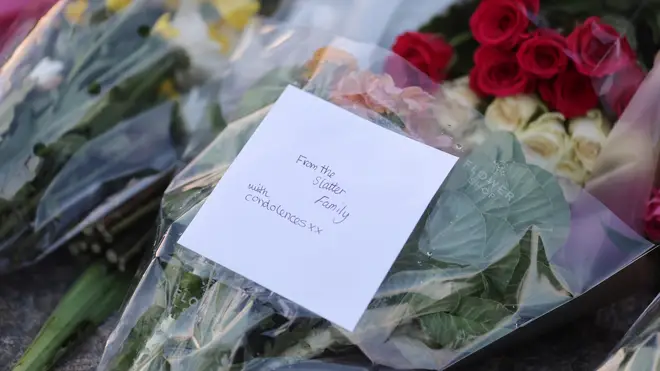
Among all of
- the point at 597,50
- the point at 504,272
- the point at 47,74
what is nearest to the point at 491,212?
the point at 504,272

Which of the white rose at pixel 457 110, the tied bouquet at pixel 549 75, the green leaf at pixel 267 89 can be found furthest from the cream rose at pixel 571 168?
the green leaf at pixel 267 89

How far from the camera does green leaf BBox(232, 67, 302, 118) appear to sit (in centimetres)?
85

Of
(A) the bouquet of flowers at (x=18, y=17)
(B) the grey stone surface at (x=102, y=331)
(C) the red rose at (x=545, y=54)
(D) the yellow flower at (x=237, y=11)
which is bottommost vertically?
(B) the grey stone surface at (x=102, y=331)

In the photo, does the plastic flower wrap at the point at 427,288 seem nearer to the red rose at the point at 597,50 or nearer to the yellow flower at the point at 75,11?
the red rose at the point at 597,50

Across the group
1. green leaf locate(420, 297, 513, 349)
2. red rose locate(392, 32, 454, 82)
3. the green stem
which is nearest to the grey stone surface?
the green stem

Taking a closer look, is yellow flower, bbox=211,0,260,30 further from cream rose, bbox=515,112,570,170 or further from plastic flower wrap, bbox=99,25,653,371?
cream rose, bbox=515,112,570,170

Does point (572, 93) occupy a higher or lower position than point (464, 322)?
higher

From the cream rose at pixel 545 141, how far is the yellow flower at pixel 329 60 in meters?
0.21

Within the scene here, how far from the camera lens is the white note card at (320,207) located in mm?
690

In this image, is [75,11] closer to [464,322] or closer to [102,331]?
[102,331]

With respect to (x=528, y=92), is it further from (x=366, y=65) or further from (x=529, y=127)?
(x=366, y=65)

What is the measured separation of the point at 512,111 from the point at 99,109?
0.52m

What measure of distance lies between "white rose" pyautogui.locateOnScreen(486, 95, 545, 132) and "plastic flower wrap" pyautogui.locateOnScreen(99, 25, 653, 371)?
0.08 metres

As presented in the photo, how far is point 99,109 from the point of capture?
94 cm
